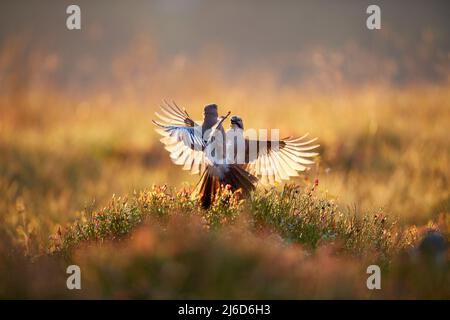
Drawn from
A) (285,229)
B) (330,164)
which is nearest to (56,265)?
(285,229)

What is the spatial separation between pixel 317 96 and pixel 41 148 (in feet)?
22.0

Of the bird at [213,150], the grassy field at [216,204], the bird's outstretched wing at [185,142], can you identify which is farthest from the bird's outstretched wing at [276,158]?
the bird's outstretched wing at [185,142]

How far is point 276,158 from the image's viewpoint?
664cm

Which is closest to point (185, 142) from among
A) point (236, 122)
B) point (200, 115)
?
point (236, 122)

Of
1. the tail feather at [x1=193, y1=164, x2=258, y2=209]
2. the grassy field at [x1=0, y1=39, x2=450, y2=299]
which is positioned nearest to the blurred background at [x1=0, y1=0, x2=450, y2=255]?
the grassy field at [x1=0, y1=39, x2=450, y2=299]

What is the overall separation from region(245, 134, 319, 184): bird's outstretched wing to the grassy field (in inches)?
8.8

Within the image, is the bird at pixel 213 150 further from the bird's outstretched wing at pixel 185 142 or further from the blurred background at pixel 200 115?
the blurred background at pixel 200 115

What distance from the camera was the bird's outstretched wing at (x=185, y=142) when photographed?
20.2ft

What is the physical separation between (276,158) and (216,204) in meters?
1.11

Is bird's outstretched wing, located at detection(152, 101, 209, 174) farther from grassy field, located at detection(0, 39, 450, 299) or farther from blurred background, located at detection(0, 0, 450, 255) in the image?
blurred background, located at detection(0, 0, 450, 255)

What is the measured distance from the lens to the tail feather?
6075mm

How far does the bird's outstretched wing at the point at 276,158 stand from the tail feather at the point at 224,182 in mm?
397

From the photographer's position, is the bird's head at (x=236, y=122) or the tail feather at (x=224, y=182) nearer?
the tail feather at (x=224, y=182)

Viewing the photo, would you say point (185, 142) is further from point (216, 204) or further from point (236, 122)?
point (216, 204)
